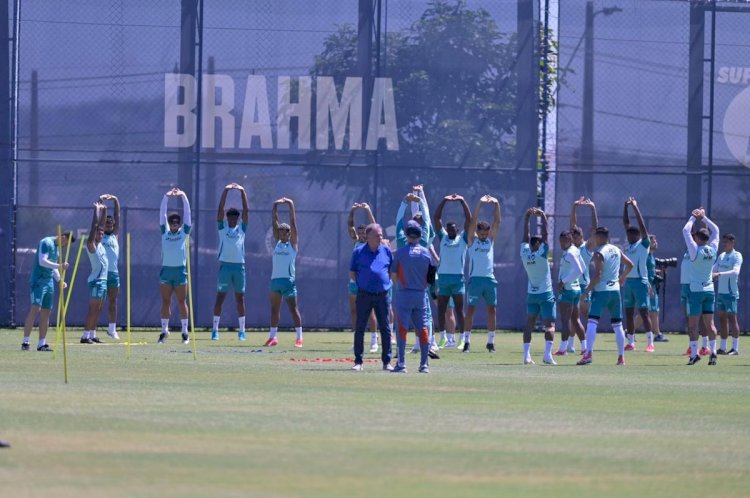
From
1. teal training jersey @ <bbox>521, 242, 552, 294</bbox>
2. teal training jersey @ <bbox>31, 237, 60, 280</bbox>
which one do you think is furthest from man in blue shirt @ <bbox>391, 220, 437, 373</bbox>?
teal training jersey @ <bbox>31, 237, 60, 280</bbox>

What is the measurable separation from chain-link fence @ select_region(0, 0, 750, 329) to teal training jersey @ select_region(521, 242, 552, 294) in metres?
10.4

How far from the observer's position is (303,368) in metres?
23.4

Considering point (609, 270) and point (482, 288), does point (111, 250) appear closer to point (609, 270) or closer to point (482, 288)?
point (482, 288)

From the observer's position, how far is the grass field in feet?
36.4

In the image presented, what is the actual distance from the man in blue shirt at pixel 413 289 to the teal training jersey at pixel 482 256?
8106 mm

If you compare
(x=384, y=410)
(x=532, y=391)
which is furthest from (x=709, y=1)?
(x=384, y=410)

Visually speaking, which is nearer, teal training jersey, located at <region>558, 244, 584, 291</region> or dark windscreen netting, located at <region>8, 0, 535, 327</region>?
teal training jersey, located at <region>558, 244, 584, 291</region>

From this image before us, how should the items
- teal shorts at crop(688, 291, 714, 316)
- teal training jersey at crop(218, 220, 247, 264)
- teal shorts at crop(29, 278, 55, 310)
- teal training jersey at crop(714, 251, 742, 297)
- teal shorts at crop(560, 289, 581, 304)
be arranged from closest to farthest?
teal shorts at crop(29, 278, 55, 310) < teal shorts at crop(688, 291, 714, 316) < teal shorts at crop(560, 289, 581, 304) < teal training jersey at crop(714, 251, 742, 297) < teal training jersey at crop(218, 220, 247, 264)

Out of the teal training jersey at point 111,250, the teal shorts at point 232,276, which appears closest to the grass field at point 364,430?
the teal training jersey at point 111,250

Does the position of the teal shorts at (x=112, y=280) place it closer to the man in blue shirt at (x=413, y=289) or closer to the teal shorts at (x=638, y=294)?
the teal shorts at (x=638, y=294)

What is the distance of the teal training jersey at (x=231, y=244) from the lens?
33.5 metres

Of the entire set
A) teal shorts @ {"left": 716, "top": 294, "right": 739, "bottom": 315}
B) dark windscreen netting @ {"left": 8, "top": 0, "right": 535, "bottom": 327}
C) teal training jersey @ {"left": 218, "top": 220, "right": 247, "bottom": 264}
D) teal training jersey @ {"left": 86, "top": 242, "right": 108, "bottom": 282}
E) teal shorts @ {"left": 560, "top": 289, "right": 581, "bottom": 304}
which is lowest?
teal shorts @ {"left": 716, "top": 294, "right": 739, "bottom": 315}

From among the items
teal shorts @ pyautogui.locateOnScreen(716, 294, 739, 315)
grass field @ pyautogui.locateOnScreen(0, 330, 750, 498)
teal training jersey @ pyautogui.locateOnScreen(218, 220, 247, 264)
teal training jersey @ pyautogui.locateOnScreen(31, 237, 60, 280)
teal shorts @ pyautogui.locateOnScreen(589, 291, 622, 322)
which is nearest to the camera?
grass field @ pyautogui.locateOnScreen(0, 330, 750, 498)

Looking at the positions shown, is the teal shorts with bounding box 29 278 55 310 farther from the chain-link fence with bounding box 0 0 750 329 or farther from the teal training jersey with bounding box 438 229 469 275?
the chain-link fence with bounding box 0 0 750 329
